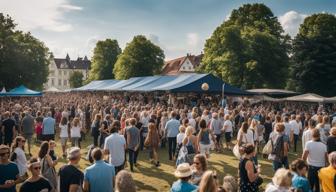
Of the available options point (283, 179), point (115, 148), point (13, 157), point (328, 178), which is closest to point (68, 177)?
point (13, 157)

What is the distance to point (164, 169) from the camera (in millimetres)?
12094

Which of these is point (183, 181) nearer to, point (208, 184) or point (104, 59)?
point (208, 184)

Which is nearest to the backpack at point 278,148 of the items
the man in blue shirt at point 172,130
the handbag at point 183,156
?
the handbag at point 183,156

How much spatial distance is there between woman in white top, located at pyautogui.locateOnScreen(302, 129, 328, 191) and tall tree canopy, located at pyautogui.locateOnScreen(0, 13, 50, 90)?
41640 millimetres

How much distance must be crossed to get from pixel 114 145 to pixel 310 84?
112 ft

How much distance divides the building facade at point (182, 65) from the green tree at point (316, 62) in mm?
42913

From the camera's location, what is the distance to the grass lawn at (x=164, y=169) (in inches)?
406

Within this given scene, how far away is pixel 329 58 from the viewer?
38.5 metres

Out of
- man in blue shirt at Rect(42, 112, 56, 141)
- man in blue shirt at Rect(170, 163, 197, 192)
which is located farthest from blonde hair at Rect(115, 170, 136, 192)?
man in blue shirt at Rect(42, 112, 56, 141)

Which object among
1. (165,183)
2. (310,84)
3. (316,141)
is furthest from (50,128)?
(310,84)

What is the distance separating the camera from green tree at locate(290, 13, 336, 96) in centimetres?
3844

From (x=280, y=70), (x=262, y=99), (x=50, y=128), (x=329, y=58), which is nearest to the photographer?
(x=50, y=128)

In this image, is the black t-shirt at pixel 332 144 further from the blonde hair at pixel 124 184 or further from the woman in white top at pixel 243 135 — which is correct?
the blonde hair at pixel 124 184

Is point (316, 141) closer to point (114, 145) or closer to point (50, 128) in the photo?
point (114, 145)
